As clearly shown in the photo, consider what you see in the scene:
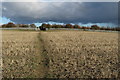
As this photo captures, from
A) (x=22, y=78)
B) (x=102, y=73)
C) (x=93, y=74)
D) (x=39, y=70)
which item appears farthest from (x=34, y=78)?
(x=102, y=73)

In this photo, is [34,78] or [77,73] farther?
[77,73]

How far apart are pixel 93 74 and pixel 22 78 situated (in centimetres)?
440

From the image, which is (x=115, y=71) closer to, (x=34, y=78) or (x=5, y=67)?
(x=34, y=78)

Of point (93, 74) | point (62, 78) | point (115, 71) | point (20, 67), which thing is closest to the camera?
point (62, 78)

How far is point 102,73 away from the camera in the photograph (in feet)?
32.6

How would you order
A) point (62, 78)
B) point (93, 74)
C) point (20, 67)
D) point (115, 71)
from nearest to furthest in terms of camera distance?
point (62, 78)
point (93, 74)
point (115, 71)
point (20, 67)

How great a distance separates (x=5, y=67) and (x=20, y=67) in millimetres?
1108

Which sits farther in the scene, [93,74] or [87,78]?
[93,74]

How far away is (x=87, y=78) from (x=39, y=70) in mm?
3357

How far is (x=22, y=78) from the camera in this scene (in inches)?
365

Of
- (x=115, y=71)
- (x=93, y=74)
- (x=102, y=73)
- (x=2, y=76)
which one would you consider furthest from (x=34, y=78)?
(x=115, y=71)

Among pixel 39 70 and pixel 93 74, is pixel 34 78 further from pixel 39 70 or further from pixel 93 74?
pixel 93 74

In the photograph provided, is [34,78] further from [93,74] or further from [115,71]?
[115,71]

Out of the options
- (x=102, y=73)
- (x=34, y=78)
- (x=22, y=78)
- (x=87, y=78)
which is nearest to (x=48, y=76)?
(x=34, y=78)
